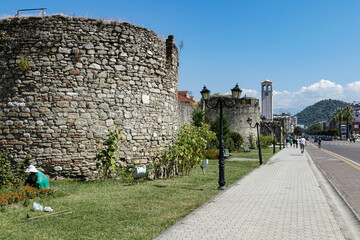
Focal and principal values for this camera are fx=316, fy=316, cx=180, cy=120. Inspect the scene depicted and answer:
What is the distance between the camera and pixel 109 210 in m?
6.96

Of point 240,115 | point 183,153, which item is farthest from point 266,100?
point 183,153

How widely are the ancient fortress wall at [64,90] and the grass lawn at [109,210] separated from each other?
1.32 meters

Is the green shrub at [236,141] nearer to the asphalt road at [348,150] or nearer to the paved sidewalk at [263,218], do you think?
the asphalt road at [348,150]

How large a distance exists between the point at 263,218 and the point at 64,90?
24.3 feet

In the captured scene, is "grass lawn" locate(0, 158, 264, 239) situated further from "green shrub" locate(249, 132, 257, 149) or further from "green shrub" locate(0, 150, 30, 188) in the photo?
"green shrub" locate(249, 132, 257, 149)

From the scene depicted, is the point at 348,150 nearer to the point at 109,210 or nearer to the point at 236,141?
the point at 236,141

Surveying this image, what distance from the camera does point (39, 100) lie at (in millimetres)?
10250

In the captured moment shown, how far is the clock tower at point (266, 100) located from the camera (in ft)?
317

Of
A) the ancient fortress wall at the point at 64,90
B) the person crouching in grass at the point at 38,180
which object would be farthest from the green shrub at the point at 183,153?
the person crouching in grass at the point at 38,180

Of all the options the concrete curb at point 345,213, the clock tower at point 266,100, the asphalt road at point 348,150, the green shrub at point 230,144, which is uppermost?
the clock tower at point 266,100

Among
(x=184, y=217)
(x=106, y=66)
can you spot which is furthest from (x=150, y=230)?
(x=106, y=66)

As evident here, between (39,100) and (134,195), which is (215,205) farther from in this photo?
(39,100)

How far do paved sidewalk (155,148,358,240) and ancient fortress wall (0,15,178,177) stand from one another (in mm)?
4717

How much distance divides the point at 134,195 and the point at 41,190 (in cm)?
239
